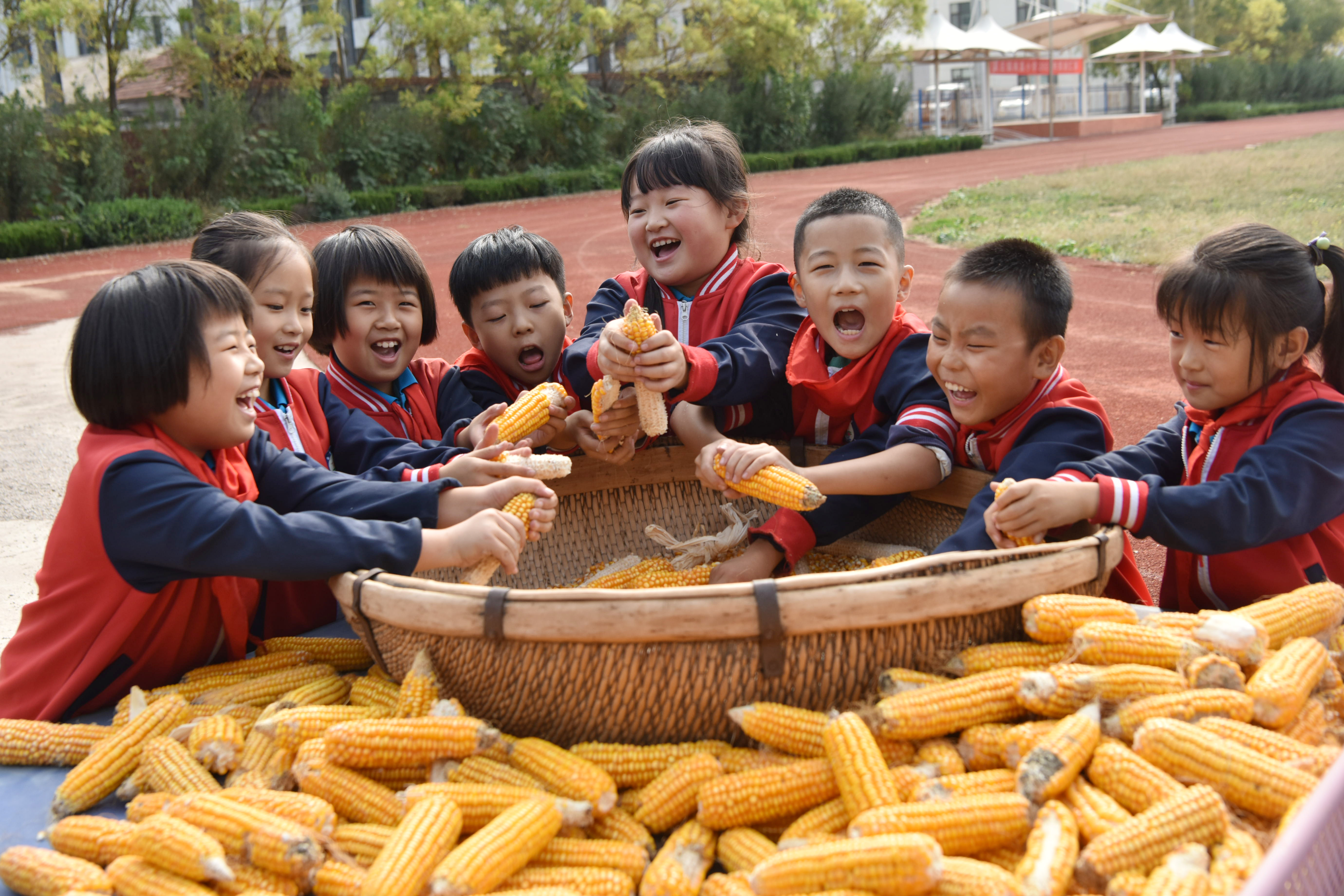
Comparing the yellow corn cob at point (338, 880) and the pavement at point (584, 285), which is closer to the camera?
the yellow corn cob at point (338, 880)

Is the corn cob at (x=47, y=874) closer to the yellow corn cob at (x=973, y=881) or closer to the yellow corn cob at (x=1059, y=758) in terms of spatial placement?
the yellow corn cob at (x=973, y=881)

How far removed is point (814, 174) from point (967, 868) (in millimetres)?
26149

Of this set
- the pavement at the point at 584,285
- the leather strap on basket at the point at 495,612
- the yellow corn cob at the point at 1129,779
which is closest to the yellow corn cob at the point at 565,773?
the leather strap on basket at the point at 495,612

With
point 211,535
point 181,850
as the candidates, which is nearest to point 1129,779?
point 181,850

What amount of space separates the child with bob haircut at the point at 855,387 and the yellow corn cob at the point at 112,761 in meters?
1.59

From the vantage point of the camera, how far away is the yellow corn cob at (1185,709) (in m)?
2.00

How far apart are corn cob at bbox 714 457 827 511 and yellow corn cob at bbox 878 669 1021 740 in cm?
81

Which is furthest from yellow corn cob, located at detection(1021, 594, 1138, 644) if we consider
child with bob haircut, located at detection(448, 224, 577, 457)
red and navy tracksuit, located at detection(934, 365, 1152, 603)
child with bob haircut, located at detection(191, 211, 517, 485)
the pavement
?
the pavement

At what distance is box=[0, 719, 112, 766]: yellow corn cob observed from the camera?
92.7 inches

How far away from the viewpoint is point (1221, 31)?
53250 mm

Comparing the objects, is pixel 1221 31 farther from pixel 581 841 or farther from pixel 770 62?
pixel 581 841

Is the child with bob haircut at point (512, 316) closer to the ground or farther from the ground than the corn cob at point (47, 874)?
farther from the ground

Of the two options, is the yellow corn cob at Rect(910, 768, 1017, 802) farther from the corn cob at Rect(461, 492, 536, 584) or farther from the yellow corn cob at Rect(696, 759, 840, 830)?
the corn cob at Rect(461, 492, 536, 584)

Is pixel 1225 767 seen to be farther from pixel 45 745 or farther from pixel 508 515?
pixel 45 745
